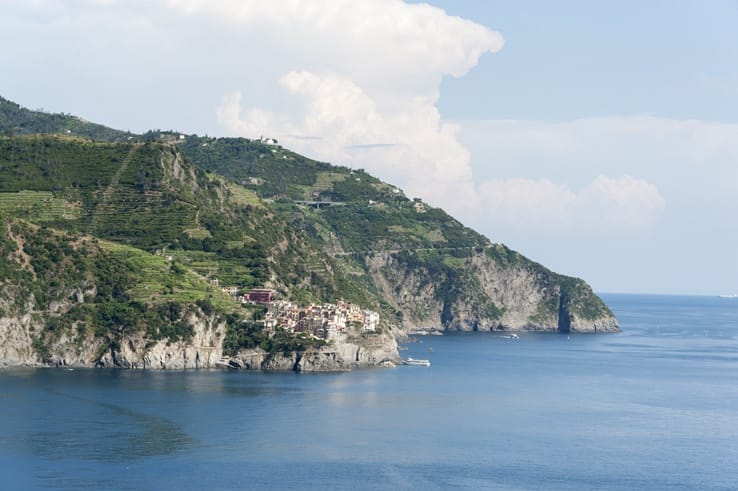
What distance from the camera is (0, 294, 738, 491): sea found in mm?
98188

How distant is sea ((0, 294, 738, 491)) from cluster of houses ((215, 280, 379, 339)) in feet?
27.6

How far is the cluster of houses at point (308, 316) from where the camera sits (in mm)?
166875

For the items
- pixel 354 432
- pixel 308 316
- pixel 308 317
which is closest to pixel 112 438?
pixel 354 432

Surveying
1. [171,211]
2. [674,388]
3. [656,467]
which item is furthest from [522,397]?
[171,211]

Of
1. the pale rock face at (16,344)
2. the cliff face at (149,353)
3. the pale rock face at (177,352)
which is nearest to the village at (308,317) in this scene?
the cliff face at (149,353)

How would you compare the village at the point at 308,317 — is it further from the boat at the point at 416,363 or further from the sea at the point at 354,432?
the boat at the point at 416,363

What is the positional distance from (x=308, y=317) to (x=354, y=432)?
51.2 m

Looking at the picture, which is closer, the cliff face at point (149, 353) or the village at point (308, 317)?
the cliff face at point (149, 353)

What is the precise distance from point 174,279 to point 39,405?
45.4m

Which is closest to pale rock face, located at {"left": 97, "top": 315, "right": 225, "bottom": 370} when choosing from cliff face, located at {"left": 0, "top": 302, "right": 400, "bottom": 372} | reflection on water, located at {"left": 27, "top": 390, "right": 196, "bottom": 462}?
cliff face, located at {"left": 0, "top": 302, "right": 400, "bottom": 372}

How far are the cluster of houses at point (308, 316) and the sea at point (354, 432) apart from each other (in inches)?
332

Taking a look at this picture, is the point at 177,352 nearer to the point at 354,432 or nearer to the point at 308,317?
the point at 308,317

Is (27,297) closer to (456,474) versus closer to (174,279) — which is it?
(174,279)

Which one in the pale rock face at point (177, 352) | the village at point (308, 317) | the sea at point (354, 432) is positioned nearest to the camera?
the sea at point (354, 432)
